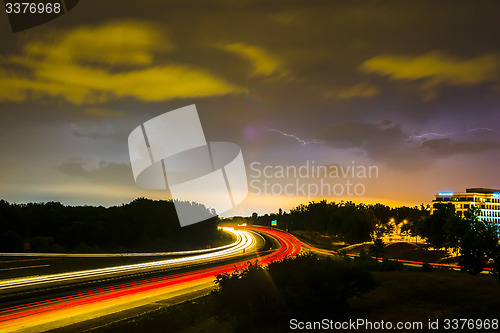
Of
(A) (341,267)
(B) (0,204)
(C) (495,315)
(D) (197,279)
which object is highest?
(B) (0,204)

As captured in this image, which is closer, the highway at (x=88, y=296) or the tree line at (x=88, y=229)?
the highway at (x=88, y=296)

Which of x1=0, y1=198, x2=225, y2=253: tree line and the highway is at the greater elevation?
x1=0, y1=198, x2=225, y2=253: tree line

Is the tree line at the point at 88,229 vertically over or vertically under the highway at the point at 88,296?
over

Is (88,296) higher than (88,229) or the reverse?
the reverse

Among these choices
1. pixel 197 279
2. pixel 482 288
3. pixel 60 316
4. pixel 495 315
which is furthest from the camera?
pixel 197 279

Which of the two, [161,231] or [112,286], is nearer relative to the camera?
[112,286]

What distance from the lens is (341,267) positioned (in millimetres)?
19141

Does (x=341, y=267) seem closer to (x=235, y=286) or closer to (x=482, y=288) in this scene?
(x=235, y=286)

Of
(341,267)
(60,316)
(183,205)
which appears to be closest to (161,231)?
(183,205)

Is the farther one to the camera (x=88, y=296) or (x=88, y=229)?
(x=88, y=229)

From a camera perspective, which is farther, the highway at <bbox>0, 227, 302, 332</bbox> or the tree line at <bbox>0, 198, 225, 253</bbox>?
the tree line at <bbox>0, 198, 225, 253</bbox>

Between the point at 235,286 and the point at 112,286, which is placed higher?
the point at 235,286

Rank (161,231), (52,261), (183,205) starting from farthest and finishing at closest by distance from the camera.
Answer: (183,205), (161,231), (52,261)

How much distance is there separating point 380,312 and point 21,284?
26691 mm
